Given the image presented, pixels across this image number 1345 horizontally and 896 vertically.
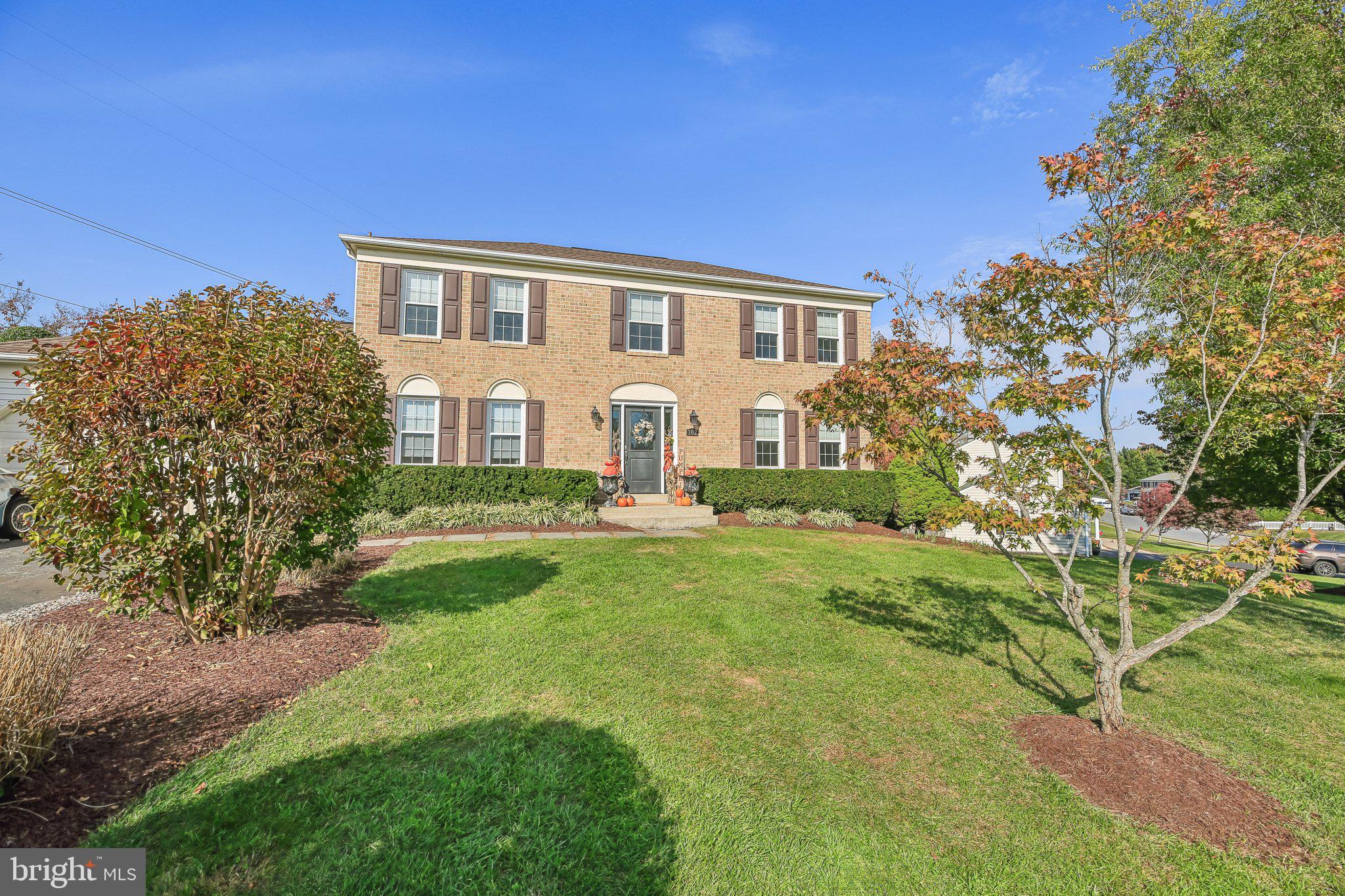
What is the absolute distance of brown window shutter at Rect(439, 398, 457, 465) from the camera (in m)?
13.1

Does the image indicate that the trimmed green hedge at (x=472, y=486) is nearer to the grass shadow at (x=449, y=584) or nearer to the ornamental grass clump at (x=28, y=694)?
the grass shadow at (x=449, y=584)

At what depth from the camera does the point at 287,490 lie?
4406 mm

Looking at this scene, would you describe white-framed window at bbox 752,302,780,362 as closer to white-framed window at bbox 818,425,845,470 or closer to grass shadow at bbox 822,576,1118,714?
white-framed window at bbox 818,425,845,470

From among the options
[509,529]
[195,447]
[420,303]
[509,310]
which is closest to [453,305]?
[420,303]

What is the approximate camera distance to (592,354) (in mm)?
14406

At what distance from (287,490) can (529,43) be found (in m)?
10.3

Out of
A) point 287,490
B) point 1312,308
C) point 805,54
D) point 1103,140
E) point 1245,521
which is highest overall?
point 805,54

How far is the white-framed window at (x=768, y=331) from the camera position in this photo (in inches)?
628

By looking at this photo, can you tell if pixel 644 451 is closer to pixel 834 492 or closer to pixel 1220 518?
pixel 834 492

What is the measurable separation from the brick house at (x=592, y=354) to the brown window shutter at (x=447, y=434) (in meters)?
0.02

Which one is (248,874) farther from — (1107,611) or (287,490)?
(1107,611)

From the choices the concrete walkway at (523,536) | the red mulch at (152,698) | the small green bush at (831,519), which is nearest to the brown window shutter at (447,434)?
the concrete walkway at (523,536)

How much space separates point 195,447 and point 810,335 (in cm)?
1465

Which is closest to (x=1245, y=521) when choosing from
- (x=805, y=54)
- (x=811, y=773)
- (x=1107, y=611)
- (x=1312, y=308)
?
(x=1107, y=611)
